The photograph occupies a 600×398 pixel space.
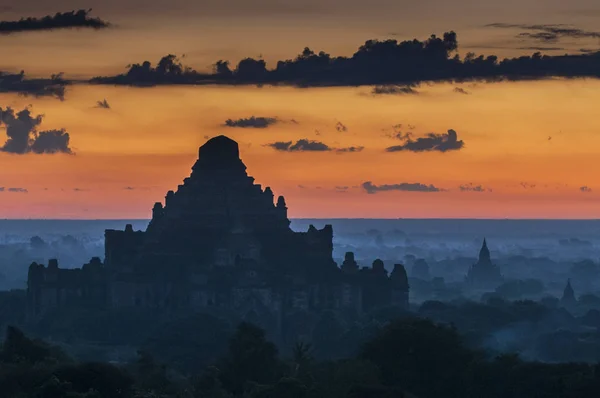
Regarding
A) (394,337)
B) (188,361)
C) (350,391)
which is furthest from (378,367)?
(188,361)

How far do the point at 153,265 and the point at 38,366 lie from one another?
→ 7698 cm

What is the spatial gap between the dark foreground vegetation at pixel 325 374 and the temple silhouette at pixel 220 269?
174ft

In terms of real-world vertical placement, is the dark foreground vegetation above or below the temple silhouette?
below

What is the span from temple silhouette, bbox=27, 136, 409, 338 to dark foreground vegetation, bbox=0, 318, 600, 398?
174ft

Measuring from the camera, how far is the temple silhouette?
17412 cm

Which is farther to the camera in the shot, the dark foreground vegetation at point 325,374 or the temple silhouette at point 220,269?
the temple silhouette at point 220,269

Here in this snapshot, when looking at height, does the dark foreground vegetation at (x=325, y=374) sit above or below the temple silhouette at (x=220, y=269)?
below

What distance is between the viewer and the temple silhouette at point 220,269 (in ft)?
571

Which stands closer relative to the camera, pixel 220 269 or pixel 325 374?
pixel 325 374

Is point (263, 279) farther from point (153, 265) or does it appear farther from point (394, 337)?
point (394, 337)

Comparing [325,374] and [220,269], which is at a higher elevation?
[220,269]

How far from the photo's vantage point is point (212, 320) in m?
156

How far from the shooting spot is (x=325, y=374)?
108125 mm

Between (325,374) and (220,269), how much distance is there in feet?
225
